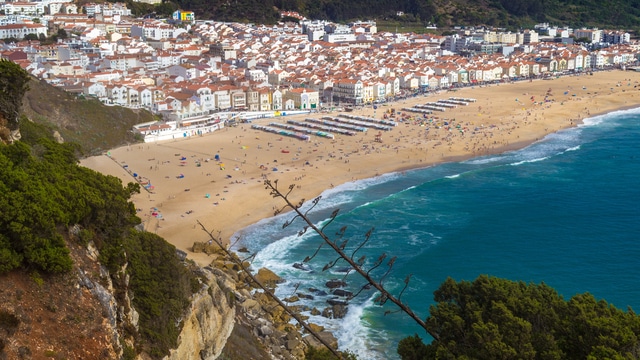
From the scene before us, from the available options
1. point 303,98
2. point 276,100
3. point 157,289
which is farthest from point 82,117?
point 157,289

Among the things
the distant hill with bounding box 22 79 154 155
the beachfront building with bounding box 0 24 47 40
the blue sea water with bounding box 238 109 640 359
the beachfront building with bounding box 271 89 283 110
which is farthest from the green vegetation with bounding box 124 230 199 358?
the beachfront building with bounding box 0 24 47 40

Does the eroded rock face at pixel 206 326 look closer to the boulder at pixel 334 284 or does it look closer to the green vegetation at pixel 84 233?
the green vegetation at pixel 84 233

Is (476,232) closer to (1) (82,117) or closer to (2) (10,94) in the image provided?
(2) (10,94)

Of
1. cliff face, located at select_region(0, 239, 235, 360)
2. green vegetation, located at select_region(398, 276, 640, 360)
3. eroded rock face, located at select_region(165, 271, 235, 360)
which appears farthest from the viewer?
eroded rock face, located at select_region(165, 271, 235, 360)

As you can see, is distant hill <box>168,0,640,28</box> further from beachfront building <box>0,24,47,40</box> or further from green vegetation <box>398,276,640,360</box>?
green vegetation <box>398,276,640,360</box>

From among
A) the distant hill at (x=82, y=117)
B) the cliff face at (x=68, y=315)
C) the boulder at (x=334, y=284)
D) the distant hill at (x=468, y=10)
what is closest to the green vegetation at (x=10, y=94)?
the cliff face at (x=68, y=315)

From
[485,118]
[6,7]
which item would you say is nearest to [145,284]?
[485,118]

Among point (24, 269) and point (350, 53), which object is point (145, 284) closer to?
point (24, 269)
